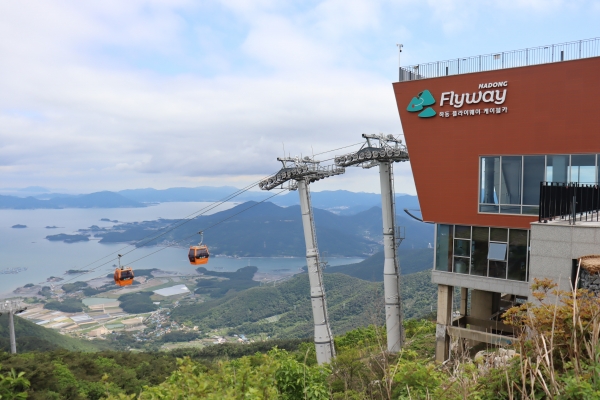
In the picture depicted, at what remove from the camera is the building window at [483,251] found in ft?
52.1

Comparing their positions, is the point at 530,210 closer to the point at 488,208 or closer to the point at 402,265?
the point at 488,208

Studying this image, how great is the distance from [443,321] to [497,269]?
3.51m

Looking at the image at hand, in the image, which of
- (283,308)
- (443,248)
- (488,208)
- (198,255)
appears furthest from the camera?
(283,308)

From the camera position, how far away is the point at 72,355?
18578 mm

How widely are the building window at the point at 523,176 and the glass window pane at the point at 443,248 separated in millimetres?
1661

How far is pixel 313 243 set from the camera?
23.5 m

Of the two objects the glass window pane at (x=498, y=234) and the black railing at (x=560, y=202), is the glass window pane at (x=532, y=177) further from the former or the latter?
the black railing at (x=560, y=202)

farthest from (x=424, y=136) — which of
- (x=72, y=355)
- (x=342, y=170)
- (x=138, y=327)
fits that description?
(x=138, y=327)

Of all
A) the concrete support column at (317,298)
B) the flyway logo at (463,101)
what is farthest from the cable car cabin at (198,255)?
the flyway logo at (463,101)

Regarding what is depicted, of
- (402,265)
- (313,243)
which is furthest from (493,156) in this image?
(402,265)

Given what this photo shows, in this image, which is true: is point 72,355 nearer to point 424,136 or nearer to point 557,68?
point 424,136

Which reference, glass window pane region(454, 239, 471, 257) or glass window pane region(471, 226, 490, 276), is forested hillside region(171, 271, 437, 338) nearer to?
glass window pane region(454, 239, 471, 257)

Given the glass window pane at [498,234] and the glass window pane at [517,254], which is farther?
the glass window pane at [498,234]

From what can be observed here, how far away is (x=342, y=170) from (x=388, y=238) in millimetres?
4273
